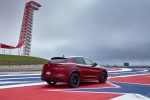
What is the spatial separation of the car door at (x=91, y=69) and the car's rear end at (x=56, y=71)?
1879 millimetres

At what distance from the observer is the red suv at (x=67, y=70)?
1283cm

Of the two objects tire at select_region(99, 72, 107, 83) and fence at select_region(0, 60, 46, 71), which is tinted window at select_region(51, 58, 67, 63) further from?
fence at select_region(0, 60, 46, 71)

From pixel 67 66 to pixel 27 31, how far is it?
340ft

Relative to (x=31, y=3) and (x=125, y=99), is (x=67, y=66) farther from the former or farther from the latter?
(x=31, y=3)

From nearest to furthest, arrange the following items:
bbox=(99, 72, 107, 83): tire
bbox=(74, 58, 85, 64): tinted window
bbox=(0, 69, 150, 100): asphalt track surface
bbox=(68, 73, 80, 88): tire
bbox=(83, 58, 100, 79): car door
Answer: bbox=(0, 69, 150, 100): asphalt track surface < bbox=(68, 73, 80, 88): tire < bbox=(74, 58, 85, 64): tinted window < bbox=(83, 58, 100, 79): car door < bbox=(99, 72, 107, 83): tire

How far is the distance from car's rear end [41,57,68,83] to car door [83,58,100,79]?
1.88 m

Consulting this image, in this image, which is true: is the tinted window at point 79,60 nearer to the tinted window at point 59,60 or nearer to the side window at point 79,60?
the side window at point 79,60

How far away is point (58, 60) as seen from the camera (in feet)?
44.1

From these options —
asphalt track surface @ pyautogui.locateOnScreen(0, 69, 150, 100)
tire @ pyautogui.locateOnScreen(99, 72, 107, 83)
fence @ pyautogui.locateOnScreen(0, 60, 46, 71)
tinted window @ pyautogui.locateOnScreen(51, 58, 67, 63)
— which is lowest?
asphalt track surface @ pyautogui.locateOnScreen(0, 69, 150, 100)

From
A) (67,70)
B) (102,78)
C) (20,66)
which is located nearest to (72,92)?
(67,70)

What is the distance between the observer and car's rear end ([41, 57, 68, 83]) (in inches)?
503

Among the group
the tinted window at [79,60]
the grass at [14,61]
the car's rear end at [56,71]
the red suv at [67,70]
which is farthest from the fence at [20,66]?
the car's rear end at [56,71]

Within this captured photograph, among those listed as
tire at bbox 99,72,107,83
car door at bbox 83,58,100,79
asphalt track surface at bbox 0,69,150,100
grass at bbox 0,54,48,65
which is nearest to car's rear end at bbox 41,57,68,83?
asphalt track surface at bbox 0,69,150,100

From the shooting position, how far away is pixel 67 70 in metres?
12.9
